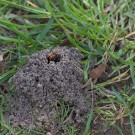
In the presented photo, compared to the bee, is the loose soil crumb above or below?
below

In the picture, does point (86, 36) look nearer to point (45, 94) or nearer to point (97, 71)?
point (97, 71)

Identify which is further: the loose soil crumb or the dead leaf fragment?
the dead leaf fragment

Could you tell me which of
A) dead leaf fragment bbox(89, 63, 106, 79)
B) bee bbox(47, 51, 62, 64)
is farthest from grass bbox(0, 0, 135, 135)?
bee bbox(47, 51, 62, 64)

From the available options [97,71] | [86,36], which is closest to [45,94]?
[97,71]

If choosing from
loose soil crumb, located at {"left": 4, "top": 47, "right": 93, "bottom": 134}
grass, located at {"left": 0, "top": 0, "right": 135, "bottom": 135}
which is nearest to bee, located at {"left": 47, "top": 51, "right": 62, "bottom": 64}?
loose soil crumb, located at {"left": 4, "top": 47, "right": 93, "bottom": 134}

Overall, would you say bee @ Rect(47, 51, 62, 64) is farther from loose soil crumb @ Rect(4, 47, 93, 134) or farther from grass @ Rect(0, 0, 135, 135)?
grass @ Rect(0, 0, 135, 135)
